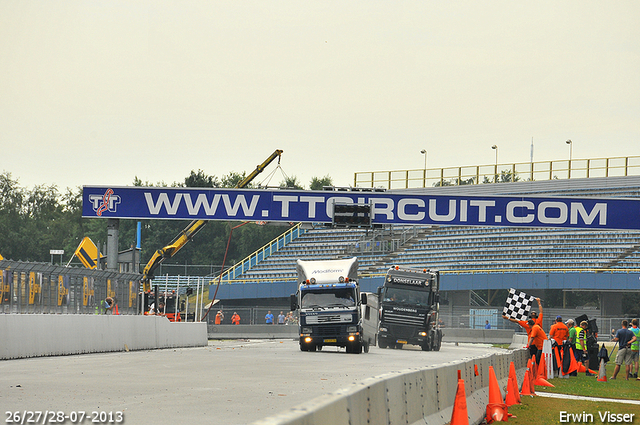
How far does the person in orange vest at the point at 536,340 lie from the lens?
2006 cm

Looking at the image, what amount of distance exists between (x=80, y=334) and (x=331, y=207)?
13825 mm

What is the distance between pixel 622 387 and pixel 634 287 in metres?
29.2

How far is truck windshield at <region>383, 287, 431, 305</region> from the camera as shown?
1387 inches

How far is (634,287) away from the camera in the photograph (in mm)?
46000

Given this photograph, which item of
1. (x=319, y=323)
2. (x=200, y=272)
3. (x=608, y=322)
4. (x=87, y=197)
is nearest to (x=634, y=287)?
(x=608, y=322)

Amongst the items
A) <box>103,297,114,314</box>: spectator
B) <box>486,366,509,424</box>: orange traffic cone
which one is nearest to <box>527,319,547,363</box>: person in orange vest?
<box>486,366,509,424</box>: orange traffic cone

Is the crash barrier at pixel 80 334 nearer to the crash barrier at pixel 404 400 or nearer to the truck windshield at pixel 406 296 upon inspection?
the truck windshield at pixel 406 296

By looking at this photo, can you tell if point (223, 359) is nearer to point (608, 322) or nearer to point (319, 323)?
point (319, 323)

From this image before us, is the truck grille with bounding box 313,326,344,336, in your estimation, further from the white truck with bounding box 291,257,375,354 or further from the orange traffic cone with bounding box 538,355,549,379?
the orange traffic cone with bounding box 538,355,549,379

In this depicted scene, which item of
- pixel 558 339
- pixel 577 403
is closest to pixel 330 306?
pixel 558 339

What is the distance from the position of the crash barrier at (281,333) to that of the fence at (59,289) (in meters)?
A: 19.0

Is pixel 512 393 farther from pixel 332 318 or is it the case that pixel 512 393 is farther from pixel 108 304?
pixel 108 304

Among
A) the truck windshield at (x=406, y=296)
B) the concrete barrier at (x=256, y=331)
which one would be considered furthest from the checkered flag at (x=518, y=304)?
the concrete barrier at (x=256, y=331)

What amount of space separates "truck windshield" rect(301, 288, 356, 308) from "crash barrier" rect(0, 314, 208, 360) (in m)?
4.90
